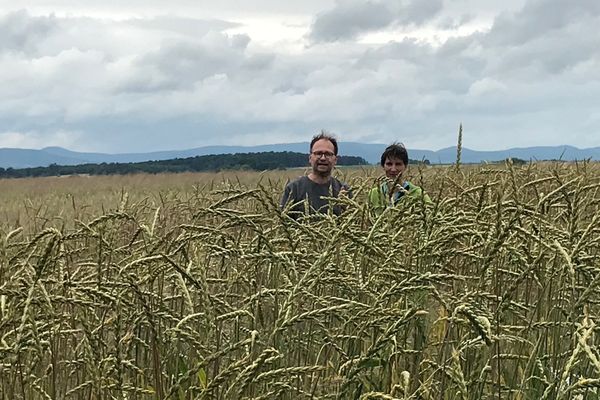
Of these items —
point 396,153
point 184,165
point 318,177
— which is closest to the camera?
point 396,153

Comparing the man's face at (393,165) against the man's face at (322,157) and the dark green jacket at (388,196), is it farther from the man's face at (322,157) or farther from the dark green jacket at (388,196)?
the dark green jacket at (388,196)

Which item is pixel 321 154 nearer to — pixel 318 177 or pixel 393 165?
pixel 318 177

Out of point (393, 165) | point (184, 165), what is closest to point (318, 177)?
point (393, 165)

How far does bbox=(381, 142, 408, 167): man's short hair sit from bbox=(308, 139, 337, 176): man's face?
1.86 feet

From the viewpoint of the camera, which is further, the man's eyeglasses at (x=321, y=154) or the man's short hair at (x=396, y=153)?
the man's eyeglasses at (x=321, y=154)

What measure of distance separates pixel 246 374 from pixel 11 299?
2.60ft

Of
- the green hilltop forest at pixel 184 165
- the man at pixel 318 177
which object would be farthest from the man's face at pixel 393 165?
the green hilltop forest at pixel 184 165

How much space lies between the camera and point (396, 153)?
5.97m

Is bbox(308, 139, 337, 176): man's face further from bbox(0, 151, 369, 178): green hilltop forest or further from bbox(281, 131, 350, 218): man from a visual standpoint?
bbox(0, 151, 369, 178): green hilltop forest

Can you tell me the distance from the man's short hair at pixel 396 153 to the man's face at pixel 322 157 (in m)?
0.57

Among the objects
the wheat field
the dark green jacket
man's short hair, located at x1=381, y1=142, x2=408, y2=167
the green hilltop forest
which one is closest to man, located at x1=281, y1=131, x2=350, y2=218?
man's short hair, located at x1=381, y1=142, x2=408, y2=167

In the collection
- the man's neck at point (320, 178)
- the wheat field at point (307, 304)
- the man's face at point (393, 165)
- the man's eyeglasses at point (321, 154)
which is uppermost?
the man's eyeglasses at point (321, 154)

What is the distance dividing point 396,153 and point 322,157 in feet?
2.42

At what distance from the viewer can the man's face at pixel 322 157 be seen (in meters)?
6.41
